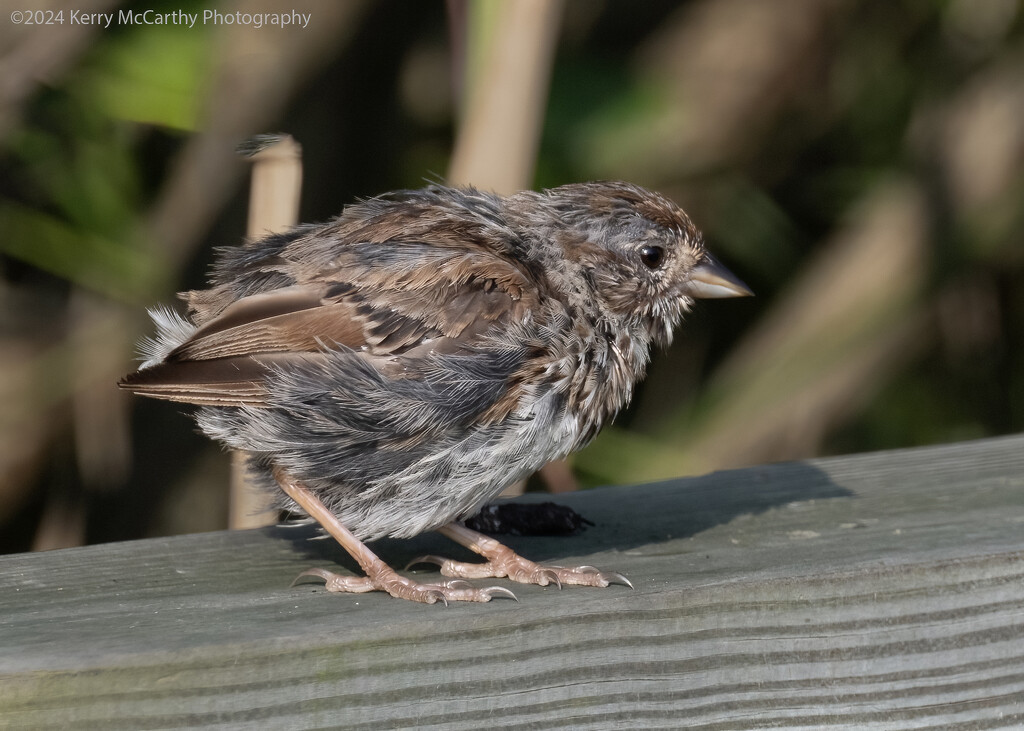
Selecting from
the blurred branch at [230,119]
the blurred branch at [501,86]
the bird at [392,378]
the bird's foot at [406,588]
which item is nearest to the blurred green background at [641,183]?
the blurred branch at [230,119]

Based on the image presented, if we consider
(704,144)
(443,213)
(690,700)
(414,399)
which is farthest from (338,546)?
(704,144)

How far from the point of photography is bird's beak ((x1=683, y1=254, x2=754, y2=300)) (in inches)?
124

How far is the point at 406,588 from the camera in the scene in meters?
2.35

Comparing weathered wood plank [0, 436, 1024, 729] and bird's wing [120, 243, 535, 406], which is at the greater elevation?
bird's wing [120, 243, 535, 406]

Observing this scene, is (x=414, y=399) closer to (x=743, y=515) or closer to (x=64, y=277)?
(x=743, y=515)

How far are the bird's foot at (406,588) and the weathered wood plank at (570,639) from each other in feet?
0.19

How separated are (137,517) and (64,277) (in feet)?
3.51

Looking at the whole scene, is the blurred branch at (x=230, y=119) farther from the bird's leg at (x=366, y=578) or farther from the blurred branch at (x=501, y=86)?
the bird's leg at (x=366, y=578)

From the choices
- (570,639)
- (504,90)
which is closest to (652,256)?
(504,90)

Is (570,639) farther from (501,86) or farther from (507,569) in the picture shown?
(501,86)

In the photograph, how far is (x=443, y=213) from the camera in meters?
2.90

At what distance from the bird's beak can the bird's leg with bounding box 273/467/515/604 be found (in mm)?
1104

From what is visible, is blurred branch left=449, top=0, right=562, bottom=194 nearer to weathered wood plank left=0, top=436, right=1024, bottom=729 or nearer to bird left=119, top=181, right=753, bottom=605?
bird left=119, top=181, right=753, bottom=605

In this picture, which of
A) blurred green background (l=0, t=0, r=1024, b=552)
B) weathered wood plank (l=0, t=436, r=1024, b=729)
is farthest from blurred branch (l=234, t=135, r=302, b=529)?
blurred green background (l=0, t=0, r=1024, b=552)
